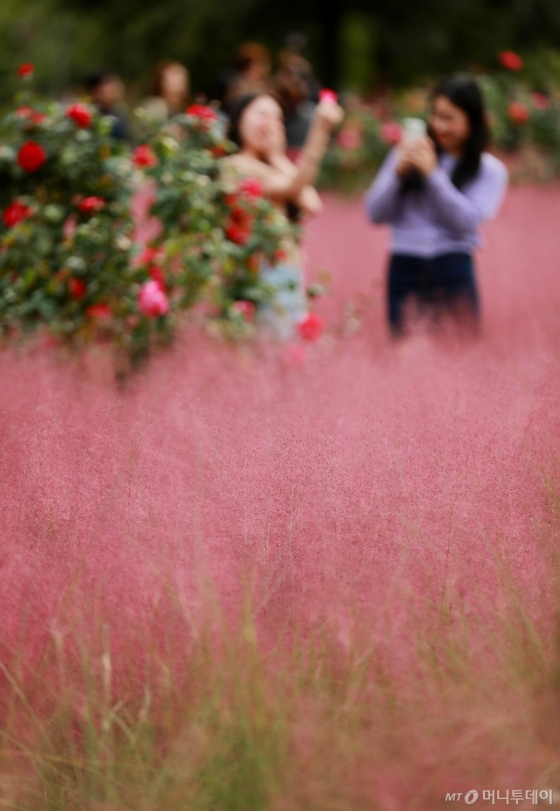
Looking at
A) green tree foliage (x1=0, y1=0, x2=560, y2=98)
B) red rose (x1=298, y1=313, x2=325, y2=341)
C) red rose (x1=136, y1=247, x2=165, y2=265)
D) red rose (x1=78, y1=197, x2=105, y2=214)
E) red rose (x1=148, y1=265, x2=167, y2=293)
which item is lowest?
green tree foliage (x1=0, y1=0, x2=560, y2=98)

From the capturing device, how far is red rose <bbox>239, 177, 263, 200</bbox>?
3.58 metres

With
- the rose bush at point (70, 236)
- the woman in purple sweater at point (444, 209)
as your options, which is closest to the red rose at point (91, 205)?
the rose bush at point (70, 236)

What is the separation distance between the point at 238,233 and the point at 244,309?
32cm

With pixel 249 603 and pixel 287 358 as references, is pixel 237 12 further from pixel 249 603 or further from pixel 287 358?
pixel 249 603

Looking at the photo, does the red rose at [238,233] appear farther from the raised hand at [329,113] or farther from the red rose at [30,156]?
the red rose at [30,156]

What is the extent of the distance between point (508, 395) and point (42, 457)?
97 centimetres

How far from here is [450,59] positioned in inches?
659

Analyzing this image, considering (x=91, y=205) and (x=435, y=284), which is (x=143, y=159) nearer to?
(x=91, y=205)

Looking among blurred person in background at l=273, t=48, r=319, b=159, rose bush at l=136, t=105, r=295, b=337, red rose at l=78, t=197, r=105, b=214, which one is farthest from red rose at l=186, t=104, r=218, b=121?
blurred person in background at l=273, t=48, r=319, b=159

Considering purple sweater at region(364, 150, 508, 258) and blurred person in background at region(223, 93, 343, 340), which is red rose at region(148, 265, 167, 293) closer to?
blurred person in background at region(223, 93, 343, 340)

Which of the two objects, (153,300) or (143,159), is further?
(143,159)

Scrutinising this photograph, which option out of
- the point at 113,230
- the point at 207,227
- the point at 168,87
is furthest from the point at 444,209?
the point at 168,87

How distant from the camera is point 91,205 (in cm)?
339

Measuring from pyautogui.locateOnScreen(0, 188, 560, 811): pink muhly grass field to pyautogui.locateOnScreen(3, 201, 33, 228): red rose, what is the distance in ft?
4.95
